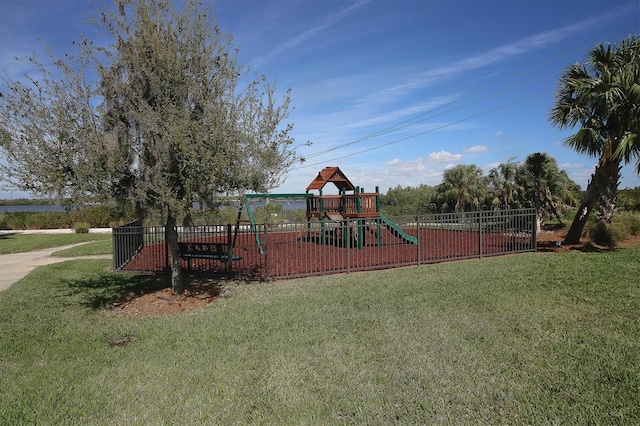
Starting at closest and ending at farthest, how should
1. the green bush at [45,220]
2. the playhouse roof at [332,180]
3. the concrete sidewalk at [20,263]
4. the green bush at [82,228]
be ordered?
the concrete sidewalk at [20,263] < the playhouse roof at [332,180] < the green bush at [82,228] < the green bush at [45,220]

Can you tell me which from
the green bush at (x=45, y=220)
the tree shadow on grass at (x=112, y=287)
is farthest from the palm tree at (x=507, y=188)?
the green bush at (x=45, y=220)

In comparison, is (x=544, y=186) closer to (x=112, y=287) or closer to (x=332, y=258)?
(x=332, y=258)

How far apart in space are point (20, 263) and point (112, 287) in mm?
6341

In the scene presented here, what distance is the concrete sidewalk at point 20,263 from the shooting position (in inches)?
416

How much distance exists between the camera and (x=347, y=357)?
4570 millimetres

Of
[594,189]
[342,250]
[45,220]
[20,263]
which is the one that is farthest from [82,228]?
[594,189]

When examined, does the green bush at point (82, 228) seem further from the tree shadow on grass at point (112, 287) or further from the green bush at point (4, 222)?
the tree shadow on grass at point (112, 287)

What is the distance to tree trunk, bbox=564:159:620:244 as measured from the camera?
12336 millimetres

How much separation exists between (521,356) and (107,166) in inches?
241

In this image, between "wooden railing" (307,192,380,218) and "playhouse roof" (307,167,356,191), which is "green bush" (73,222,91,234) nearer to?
"wooden railing" (307,192,380,218)

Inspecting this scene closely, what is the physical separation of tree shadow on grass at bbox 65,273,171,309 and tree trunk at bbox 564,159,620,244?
12.0 m

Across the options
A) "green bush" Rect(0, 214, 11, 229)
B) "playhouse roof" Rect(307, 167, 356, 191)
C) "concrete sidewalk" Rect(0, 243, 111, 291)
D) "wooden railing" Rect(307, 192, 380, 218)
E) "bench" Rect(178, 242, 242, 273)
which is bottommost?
"concrete sidewalk" Rect(0, 243, 111, 291)

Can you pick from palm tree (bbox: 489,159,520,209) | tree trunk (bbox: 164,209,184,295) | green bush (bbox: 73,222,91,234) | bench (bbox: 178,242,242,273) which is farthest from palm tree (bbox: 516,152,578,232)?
green bush (bbox: 73,222,91,234)

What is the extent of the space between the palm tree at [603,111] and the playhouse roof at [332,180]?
293 inches
